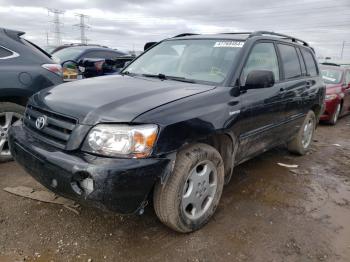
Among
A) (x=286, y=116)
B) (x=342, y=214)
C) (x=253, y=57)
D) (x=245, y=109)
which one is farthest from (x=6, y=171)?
(x=342, y=214)

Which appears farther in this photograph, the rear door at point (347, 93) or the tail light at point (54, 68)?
the rear door at point (347, 93)

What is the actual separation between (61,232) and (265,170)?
287 centimetres

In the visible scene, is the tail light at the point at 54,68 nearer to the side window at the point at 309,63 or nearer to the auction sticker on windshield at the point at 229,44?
the auction sticker on windshield at the point at 229,44

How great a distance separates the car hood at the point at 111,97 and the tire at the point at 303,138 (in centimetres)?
259

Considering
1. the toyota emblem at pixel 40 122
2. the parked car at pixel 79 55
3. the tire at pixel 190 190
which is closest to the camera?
the tire at pixel 190 190

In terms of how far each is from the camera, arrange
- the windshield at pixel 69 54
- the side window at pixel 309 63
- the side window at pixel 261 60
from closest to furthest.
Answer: the side window at pixel 261 60 < the side window at pixel 309 63 < the windshield at pixel 69 54

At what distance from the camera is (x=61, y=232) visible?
280 cm

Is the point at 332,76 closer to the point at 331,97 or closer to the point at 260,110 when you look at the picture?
the point at 331,97

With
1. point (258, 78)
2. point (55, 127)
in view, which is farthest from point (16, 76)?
point (258, 78)

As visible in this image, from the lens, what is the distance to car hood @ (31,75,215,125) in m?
2.42

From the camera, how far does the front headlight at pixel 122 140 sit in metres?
2.32

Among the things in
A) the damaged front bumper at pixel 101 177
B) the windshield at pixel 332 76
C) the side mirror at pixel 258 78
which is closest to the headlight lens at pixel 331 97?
the windshield at pixel 332 76

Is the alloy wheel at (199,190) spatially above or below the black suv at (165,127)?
below

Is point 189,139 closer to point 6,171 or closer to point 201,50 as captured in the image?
point 201,50
